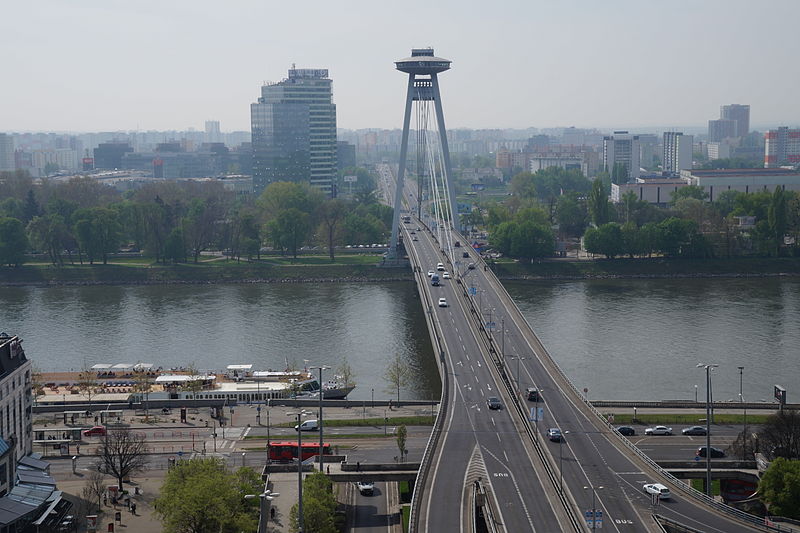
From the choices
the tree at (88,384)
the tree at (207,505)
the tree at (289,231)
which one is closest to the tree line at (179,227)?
the tree at (289,231)

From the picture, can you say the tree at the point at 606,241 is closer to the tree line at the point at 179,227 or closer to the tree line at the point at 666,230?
the tree line at the point at 666,230

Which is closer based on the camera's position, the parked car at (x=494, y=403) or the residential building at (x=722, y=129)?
the parked car at (x=494, y=403)

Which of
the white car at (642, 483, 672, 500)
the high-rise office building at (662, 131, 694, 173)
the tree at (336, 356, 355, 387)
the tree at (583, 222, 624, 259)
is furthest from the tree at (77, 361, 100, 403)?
the high-rise office building at (662, 131, 694, 173)

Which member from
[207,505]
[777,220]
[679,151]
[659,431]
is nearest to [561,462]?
[659,431]

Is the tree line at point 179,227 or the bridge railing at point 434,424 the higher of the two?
the tree line at point 179,227

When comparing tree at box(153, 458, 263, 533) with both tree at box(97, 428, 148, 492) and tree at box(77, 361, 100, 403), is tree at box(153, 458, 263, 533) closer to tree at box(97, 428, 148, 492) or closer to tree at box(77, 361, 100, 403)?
tree at box(97, 428, 148, 492)

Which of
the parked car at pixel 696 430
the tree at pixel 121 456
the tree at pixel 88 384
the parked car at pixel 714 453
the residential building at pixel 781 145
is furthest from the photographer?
the residential building at pixel 781 145

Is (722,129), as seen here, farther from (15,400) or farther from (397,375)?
(15,400)

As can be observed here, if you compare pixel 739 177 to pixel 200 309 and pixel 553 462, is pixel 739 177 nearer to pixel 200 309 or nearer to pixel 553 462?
pixel 200 309
